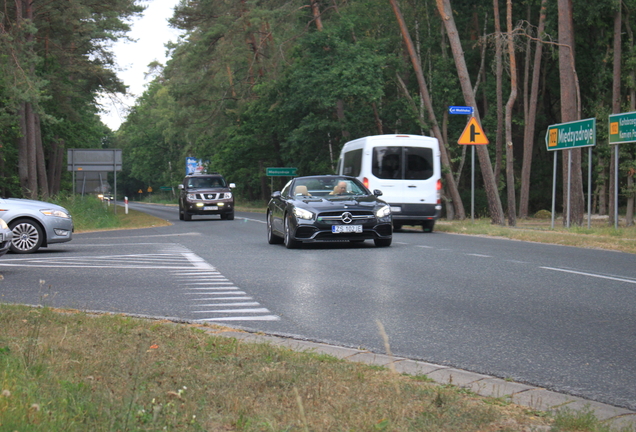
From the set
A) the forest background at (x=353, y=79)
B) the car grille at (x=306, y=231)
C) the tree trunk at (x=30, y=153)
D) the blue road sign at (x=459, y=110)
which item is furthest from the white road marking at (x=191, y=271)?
the tree trunk at (x=30, y=153)

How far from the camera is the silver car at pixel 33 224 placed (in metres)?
16.7

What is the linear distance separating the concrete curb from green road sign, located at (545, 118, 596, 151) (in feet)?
55.7

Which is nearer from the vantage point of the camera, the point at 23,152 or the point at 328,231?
the point at 328,231

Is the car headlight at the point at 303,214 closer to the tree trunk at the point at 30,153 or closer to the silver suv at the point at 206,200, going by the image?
the silver suv at the point at 206,200

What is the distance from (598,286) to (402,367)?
5.45 meters

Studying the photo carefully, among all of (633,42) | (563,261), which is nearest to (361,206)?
(563,261)

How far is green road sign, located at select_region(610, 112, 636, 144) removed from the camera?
69.2 feet

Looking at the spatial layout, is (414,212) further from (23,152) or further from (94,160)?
(94,160)

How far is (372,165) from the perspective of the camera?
23.2 m

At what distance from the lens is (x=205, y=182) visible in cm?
3747

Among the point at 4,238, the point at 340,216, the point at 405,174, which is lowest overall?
the point at 4,238

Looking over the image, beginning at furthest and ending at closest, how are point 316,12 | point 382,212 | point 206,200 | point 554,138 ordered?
1. point 316,12
2. point 206,200
3. point 554,138
4. point 382,212

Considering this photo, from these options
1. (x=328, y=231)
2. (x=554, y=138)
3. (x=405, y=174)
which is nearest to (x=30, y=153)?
(x=405, y=174)

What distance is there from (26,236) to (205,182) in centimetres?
2064
